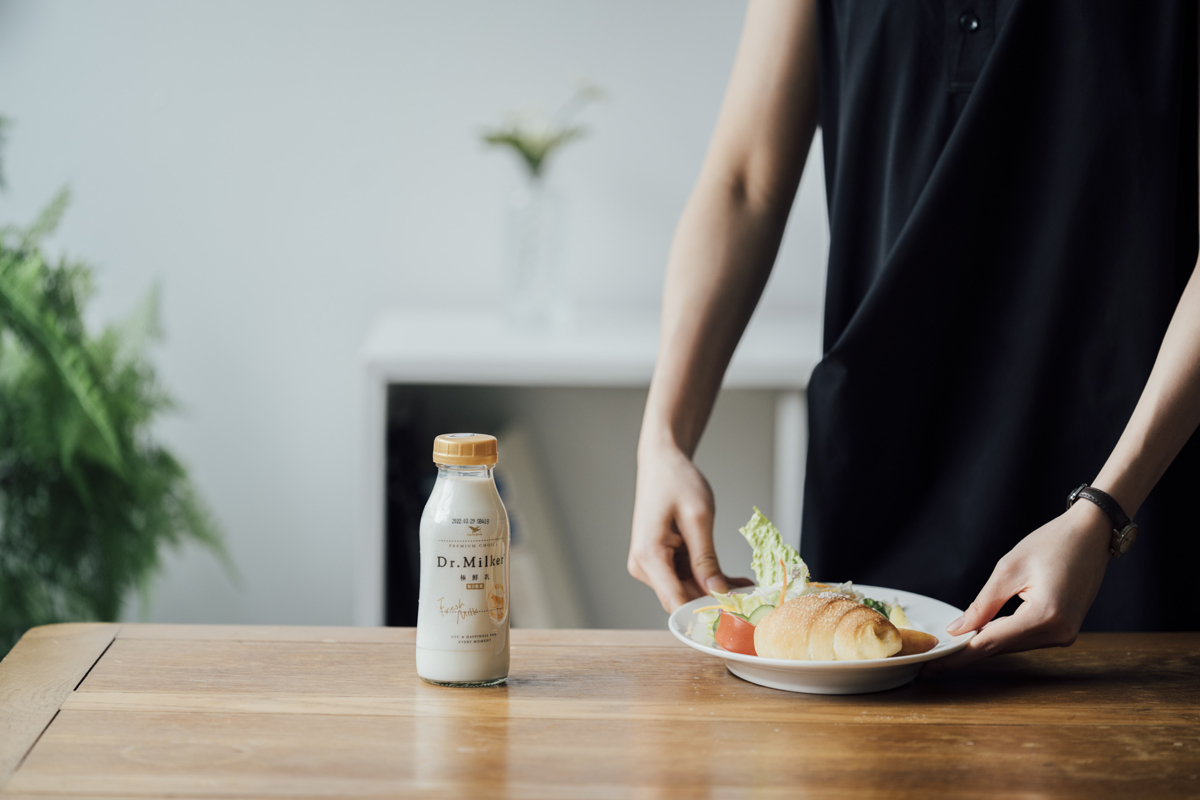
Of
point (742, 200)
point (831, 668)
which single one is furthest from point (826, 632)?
point (742, 200)

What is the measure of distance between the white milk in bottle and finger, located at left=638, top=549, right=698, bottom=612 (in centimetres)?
18

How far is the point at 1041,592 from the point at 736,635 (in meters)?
0.20

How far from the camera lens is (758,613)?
75 centimetres

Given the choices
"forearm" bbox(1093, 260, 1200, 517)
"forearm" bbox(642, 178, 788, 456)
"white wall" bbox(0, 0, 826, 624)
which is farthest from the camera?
"white wall" bbox(0, 0, 826, 624)

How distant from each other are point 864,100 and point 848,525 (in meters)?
0.40

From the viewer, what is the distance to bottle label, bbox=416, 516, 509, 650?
26.8 inches

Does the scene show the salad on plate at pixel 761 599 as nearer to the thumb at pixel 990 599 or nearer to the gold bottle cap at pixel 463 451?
the thumb at pixel 990 599

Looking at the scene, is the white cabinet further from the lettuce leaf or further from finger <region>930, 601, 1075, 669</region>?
finger <region>930, 601, 1075, 669</region>

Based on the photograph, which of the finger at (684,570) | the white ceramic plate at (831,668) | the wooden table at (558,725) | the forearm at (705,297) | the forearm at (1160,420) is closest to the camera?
A: the wooden table at (558,725)

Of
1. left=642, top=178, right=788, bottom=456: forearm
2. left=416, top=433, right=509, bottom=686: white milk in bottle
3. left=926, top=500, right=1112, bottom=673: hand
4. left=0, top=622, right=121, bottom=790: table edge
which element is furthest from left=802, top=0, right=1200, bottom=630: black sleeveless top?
left=0, top=622, right=121, bottom=790: table edge

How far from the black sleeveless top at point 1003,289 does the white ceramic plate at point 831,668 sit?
0.21 meters

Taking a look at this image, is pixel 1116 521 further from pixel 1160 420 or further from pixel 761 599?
pixel 761 599

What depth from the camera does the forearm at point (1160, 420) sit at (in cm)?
78

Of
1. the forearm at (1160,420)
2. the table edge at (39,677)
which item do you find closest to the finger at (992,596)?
the forearm at (1160,420)
